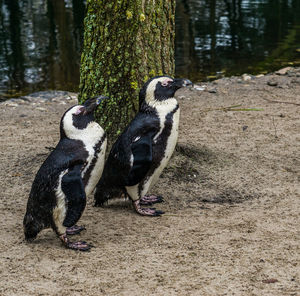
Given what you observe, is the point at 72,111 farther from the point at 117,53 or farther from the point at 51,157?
the point at 117,53

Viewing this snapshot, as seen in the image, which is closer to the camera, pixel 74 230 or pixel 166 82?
pixel 74 230

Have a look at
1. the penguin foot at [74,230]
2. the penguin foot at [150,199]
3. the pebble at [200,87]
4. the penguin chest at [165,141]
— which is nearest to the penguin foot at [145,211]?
the penguin foot at [150,199]

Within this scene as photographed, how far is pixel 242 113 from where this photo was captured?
6738mm

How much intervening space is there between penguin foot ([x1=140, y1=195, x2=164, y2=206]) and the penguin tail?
104 centimetres

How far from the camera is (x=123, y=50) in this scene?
4535 millimetres

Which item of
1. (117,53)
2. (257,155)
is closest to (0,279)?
(117,53)

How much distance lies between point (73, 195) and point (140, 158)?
69 centimetres

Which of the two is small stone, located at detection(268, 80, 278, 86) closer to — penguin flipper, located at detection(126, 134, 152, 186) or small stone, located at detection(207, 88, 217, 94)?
small stone, located at detection(207, 88, 217, 94)

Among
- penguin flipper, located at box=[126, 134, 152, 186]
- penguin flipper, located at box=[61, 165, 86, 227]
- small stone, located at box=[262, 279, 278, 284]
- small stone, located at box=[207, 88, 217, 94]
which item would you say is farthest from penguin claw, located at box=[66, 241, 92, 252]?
small stone, located at box=[207, 88, 217, 94]

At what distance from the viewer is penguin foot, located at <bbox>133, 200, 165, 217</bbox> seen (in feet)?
13.4

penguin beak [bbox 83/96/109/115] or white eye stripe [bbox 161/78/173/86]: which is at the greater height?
white eye stripe [bbox 161/78/173/86]

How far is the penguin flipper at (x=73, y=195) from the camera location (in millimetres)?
3375

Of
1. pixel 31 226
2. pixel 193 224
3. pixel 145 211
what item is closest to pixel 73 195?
pixel 31 226

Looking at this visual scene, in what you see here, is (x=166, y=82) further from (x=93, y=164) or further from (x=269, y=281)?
(x=269, y=281)
